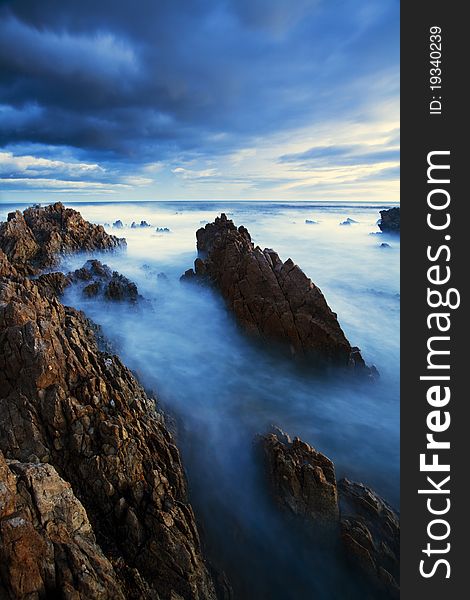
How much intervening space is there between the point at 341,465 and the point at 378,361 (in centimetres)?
962

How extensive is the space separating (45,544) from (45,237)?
104 ft

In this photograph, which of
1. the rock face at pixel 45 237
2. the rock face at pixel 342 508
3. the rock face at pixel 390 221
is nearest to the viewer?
the rock face at pixel 342 508

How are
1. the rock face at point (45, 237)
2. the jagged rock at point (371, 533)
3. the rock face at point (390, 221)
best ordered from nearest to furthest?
the jagged rock at point (371, 533), the rock face at point (45, 237), the rock face at point (390, 221)

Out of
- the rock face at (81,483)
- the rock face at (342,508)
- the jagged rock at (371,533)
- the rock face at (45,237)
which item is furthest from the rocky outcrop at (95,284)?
the jagged rock at (371,533)

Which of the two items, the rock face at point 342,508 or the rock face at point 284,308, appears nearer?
the rock face at point 342,508

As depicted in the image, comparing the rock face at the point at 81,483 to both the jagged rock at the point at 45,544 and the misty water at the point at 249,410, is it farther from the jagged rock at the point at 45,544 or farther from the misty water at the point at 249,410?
the misty water at the point at 249,410

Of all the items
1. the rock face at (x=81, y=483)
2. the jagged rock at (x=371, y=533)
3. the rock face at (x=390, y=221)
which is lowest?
the jagged rock at (x=371, y=533)

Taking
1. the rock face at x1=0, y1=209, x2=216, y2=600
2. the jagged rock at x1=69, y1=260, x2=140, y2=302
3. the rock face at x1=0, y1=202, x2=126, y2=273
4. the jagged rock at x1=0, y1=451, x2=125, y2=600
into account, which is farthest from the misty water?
the jagged rock at x1=0, y1=451, x2=125, y2=600

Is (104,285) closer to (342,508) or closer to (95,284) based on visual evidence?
(95,284)

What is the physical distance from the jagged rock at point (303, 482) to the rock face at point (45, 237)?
21.9m

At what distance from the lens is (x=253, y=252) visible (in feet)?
75.0

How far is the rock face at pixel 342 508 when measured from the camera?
32.3 feet

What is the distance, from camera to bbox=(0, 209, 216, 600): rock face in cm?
564

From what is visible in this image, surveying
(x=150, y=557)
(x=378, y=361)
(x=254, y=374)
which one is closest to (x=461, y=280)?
(x=150, y=557)
